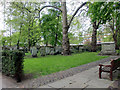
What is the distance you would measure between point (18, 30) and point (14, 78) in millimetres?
10195

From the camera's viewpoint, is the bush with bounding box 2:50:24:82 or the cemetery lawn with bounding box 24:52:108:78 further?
the cemetery lawn with bounding box 24:52:108:78

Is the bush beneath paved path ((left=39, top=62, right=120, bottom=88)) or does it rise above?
above

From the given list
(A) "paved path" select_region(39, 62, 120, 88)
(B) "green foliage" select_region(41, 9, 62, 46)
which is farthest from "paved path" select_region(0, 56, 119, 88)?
(B) "green foliage" select_region(41, 9, 62, 46)

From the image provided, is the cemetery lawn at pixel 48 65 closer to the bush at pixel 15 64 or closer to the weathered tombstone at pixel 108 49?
the bush at pixel 15 64

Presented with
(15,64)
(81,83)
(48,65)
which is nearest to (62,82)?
(81,83)

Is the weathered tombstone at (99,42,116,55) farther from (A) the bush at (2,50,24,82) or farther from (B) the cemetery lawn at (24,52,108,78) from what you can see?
(A) the bush at (2,50,24,82)

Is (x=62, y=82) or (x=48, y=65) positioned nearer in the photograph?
(x=62, y=82)

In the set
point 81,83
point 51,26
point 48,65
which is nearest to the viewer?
point 81,83

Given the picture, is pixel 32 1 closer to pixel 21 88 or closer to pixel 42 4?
pixel 42 4

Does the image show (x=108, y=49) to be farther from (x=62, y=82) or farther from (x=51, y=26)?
(x=51, y=26)

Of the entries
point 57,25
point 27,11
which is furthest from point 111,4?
point 57,25

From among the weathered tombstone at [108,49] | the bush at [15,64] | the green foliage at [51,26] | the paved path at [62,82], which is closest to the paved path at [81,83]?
the paved path at [62,82]

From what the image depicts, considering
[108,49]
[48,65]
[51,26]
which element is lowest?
[48,65]

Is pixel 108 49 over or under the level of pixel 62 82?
over
